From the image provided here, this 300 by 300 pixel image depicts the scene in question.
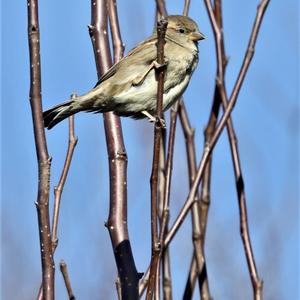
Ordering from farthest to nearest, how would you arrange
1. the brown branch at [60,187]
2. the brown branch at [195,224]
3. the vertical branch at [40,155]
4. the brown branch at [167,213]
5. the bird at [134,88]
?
the bird at [134,88], the brown branch at [195,224], the brown branch at [167,213], the brown branch at [60,187], the vertical branch at [40,155]

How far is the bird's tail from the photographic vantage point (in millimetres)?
3256

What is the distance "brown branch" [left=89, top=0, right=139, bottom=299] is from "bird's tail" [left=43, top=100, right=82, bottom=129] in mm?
170

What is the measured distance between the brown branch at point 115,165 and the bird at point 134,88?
72mm

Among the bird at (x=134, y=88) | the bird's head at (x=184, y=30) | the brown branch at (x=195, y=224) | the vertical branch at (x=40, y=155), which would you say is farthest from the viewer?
the bird's head at (x=184, y=30)

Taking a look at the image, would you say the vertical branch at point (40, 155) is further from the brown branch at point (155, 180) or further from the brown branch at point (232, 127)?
the brown branch at point (232, 127)

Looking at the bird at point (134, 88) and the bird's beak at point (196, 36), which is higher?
the bird's beak at point (196, 36)

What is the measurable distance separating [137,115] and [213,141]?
0.89 m

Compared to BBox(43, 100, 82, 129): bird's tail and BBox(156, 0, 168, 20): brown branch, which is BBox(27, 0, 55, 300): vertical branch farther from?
BBox(43, 100, 82, 129): bird's tail

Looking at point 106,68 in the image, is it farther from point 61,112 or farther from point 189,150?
point 189,150

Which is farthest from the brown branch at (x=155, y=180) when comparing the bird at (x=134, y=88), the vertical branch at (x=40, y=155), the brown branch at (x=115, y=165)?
the bird at (x=134, y=88)

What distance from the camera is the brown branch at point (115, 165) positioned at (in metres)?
2.38

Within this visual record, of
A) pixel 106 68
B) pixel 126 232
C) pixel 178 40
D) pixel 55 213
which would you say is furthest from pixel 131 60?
pixel 55 213

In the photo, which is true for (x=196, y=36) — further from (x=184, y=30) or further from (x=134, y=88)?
(x=134, y=88)

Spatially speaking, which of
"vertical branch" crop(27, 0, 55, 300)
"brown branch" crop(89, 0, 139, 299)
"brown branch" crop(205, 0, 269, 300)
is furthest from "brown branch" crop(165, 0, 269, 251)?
"vertical branch" crop(27, 0, 55, 300)
